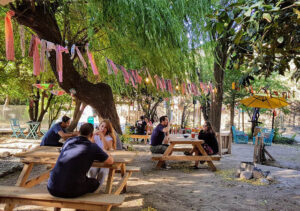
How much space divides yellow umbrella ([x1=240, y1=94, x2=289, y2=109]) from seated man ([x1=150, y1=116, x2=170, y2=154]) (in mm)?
6109

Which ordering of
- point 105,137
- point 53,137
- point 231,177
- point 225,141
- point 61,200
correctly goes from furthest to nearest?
point 225,141, point 231,177, point 53,137, point 105,137, point 61,200

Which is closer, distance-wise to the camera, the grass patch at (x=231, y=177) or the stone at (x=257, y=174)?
the grass patch at (x=231, y=177)

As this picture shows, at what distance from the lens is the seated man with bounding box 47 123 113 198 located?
2365 mm

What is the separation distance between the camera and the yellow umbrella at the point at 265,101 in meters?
10.5

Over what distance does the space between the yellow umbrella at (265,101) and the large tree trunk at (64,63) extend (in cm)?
657

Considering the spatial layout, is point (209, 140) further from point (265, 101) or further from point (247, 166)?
point (265, 101)

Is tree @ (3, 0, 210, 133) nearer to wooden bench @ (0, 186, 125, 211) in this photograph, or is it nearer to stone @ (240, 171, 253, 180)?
wooden bench @ (0, 186, 125, 211)

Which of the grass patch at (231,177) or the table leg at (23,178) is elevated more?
the table leg at (23,178)

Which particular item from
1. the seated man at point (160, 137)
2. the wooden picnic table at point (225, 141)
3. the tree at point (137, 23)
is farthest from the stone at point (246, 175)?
the wooden picnic table at point (225, 141)

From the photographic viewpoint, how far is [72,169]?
238cm

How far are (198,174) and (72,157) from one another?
13.1 feet

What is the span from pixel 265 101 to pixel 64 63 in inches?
346

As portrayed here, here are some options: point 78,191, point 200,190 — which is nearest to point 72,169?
point 78,191

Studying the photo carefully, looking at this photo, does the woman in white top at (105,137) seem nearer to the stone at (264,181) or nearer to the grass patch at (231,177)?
the grass patch at (231,177)
